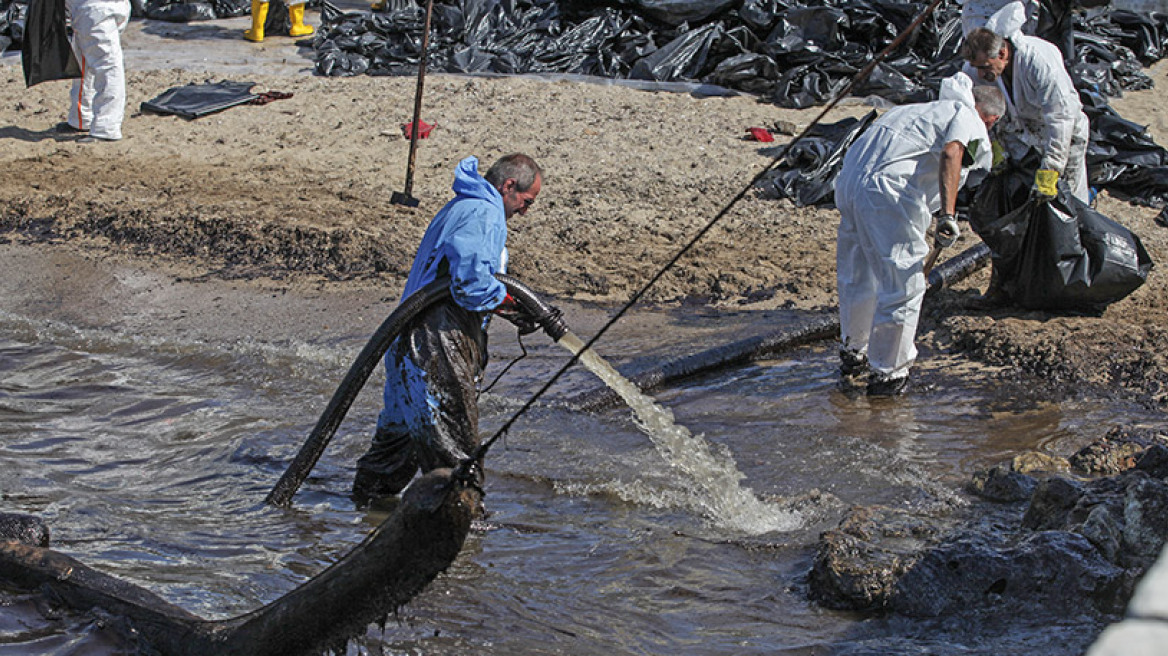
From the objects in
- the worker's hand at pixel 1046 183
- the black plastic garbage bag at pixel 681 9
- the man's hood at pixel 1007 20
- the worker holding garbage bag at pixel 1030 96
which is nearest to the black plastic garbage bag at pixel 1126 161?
the worker holding garbage bag at pixel 1030 96

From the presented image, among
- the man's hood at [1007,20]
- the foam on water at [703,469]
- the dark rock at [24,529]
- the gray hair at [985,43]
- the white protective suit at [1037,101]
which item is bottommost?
the dark rock at [24,529]

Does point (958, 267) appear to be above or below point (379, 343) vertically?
below

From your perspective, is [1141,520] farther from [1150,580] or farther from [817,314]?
[817,314]

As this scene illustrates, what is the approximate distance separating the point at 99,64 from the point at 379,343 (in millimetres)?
8361

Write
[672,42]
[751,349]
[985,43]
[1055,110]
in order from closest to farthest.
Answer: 1. [985,43]
2. [1055,110]
3. [751,349]
4. [672,42]

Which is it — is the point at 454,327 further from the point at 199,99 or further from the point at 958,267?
the point at 199,99

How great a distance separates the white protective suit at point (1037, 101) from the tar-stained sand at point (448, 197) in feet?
3.44

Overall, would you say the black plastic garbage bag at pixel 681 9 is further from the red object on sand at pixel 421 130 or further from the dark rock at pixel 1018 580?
the dark rock at pixel 1018 580

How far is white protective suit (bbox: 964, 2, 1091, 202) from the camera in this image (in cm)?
662

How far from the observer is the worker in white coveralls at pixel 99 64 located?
37.5ft

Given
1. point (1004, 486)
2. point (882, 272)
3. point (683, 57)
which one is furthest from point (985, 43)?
point (683, 57)

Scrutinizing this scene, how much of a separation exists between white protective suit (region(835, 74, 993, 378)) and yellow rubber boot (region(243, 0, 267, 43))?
10.1 meters

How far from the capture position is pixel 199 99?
12.1 m

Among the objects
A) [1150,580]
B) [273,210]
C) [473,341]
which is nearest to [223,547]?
[473,341]
